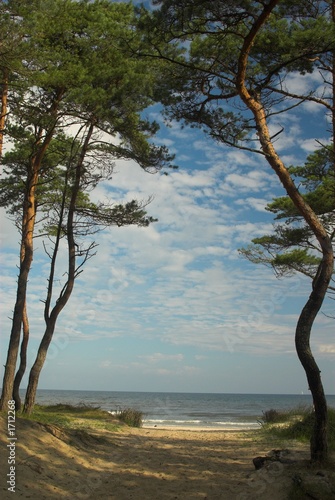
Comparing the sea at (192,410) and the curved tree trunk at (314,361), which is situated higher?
the curved tree trunk at (314,361)

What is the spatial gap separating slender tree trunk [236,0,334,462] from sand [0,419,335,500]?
0.52 meters

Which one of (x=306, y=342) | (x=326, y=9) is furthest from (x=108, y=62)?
(x=306, y=342)

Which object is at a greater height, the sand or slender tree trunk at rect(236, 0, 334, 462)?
slender tree trunk at rect(236, 0, 334, 462)

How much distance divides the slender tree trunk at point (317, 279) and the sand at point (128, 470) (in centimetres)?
52

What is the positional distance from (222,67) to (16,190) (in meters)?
8.67

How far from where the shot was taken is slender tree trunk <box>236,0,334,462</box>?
5.73 metres

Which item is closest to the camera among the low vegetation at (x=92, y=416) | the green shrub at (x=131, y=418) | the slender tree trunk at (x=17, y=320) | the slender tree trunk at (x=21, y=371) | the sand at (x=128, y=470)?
the sand at (x=128, y=470)

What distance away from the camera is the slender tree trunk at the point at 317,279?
18.8 feet

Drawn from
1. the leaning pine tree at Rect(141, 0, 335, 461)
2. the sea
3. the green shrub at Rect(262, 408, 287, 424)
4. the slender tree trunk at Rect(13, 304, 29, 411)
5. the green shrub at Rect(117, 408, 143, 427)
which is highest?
the leaning pine tree at Rect(141, 0, 335, 461)

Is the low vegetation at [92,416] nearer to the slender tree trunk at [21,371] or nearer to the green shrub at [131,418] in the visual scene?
the green shrub at [131,418]

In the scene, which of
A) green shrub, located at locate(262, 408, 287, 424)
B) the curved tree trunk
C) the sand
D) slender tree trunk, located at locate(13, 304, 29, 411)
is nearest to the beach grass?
slender tree trunk, located at locate(13, 304, 29, 411)

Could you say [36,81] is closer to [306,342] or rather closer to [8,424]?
[8,424]

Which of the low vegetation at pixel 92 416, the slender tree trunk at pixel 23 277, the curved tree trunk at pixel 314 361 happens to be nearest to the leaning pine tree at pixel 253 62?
the curved tree trunk at pixel 314 361

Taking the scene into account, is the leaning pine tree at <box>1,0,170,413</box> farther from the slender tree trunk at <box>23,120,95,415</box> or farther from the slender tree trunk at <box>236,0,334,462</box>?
the slender tree trunk at <box>236,0,334,462</box>
